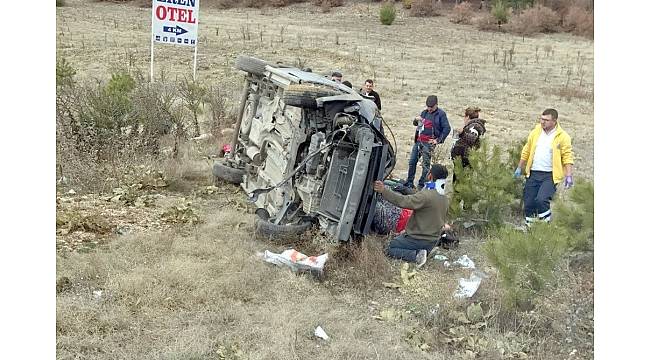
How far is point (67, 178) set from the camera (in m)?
7.72

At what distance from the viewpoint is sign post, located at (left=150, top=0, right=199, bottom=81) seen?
37.0 ft

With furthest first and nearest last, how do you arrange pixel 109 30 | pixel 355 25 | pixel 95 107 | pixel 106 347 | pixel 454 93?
pixel 355 25, pixel 109 30, pixel 454 93, pixel 95 107, pixel 106 347

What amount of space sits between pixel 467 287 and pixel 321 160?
6.31ft

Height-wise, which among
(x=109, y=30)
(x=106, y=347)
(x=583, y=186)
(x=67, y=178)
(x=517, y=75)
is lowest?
(x=106, y=347)

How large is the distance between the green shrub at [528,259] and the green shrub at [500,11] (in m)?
17.6

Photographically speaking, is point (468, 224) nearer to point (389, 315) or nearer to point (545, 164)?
point (545, 164)

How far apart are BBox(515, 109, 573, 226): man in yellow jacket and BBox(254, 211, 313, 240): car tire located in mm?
2272

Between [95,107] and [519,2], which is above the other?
[519,2]

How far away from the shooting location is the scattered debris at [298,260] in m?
5.41

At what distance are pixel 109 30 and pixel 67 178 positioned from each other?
1672 cm

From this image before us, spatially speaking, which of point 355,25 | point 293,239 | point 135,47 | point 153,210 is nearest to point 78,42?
point 135,47

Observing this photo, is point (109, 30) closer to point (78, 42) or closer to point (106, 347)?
point (78, 42)

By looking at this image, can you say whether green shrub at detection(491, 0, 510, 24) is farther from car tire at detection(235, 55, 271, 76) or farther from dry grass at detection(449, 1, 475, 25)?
car tire at detection(235, 55, 271, 76)

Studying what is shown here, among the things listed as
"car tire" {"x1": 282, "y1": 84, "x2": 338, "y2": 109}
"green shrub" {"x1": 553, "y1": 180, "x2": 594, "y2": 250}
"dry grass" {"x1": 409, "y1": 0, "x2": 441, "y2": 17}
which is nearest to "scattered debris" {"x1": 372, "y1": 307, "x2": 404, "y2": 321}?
"green shrub" {"x1": 553, "y1": 180, "x2": 594, "y2": 250}
